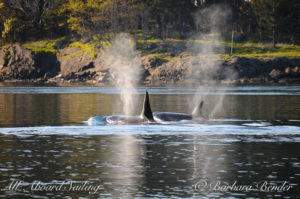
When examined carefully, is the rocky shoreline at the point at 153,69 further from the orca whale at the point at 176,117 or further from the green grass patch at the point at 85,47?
the orca whale at the point at 176,117

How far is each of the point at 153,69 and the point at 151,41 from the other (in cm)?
2009

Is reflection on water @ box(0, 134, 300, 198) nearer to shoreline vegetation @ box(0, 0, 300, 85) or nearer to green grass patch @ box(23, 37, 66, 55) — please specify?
shoreline vegetation @ box(0, 0, 300, 85)

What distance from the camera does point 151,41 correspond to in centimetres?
15662

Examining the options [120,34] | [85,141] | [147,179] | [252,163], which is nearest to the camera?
[147,179]

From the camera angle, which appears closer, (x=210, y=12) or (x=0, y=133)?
(x=0, y=133)

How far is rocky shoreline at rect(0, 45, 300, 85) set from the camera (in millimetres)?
132000

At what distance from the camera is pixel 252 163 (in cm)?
2280

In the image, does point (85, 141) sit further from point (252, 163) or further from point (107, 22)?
point (107, 22)

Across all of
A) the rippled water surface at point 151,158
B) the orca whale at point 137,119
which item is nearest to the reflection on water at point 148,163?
the rippled water surface at point 151,158

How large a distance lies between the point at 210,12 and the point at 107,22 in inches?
1614

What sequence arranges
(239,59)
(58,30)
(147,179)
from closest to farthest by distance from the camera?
(147,179) < (239,59) < (58,30)

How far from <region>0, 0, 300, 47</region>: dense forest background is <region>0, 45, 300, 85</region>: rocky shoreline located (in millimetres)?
12519

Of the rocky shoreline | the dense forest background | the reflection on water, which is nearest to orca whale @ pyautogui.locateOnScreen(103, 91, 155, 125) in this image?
the reflection on water

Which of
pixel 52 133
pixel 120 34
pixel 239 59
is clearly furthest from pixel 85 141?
pixel 120 34
